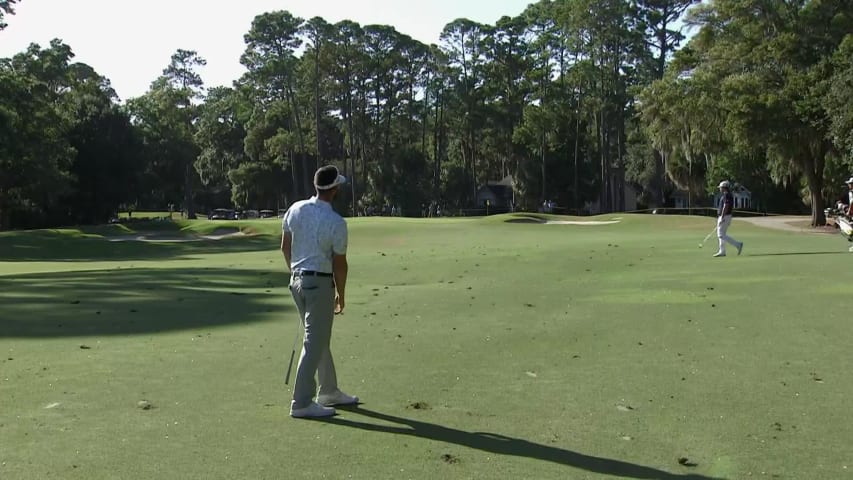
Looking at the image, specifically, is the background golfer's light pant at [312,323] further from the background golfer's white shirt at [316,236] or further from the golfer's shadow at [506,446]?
the golfer's shadow at [506,446]

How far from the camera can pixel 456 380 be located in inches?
347

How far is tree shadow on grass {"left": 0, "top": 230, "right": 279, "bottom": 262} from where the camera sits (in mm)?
38812

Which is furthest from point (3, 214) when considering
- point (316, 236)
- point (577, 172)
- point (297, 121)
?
point (316, 236)

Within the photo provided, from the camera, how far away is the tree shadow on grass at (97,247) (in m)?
38.8

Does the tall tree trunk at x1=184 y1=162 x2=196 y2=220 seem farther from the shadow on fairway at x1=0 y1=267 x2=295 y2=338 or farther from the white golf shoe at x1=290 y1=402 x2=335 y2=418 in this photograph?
the white golf shoe at x1=290 y1=402 x2=335 y2=418

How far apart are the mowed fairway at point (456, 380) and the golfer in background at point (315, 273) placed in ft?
1.11

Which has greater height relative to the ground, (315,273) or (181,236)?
(315,273)

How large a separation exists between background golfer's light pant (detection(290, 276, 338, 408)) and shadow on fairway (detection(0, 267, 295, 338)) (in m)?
5.58

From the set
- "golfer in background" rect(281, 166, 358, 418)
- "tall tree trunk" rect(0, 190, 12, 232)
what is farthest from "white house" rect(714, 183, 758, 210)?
"golfer in background" rect(281, 166, 358, 418)

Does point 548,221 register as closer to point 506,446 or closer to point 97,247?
point 97,247

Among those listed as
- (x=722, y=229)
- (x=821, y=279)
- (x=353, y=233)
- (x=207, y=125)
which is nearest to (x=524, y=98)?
(x=207, y=125)

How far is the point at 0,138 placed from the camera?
130ft

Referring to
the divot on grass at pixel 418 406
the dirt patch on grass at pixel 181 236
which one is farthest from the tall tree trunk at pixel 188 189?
the divot on grass at pixel 418 406

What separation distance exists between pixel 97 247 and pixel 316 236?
3861 cm
